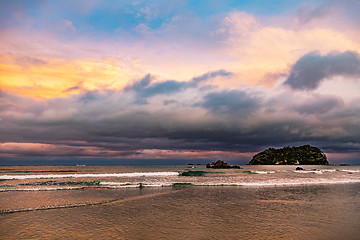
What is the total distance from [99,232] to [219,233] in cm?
655

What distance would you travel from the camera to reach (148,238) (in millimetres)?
12070

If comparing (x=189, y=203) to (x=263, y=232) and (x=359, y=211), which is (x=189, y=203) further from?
(x=359, y=211)

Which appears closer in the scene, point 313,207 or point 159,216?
point 159,216

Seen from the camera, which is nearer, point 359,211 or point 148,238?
point 148,238

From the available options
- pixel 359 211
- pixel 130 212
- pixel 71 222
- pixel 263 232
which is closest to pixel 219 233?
pixel 263 232

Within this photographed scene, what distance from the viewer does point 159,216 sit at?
16.8m

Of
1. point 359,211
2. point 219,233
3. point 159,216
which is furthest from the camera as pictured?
point 359,211

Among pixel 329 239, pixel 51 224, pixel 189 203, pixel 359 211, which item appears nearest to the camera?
pixel 329 239

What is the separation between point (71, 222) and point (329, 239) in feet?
48.4

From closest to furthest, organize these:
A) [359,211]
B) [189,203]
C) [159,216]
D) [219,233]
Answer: [219,233] < [159,216] < [359,211] < [189,203]

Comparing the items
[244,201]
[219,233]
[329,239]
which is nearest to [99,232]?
[219,233]

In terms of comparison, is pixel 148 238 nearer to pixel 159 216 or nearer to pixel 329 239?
pixel 159 216

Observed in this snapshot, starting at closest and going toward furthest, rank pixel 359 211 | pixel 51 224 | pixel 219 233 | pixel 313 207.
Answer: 1. pixel 219 233
2. pixel 51 224
3. pixel 359 211
4. pixel 313 207

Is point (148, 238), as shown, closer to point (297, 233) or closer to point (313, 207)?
point (297, 233)
